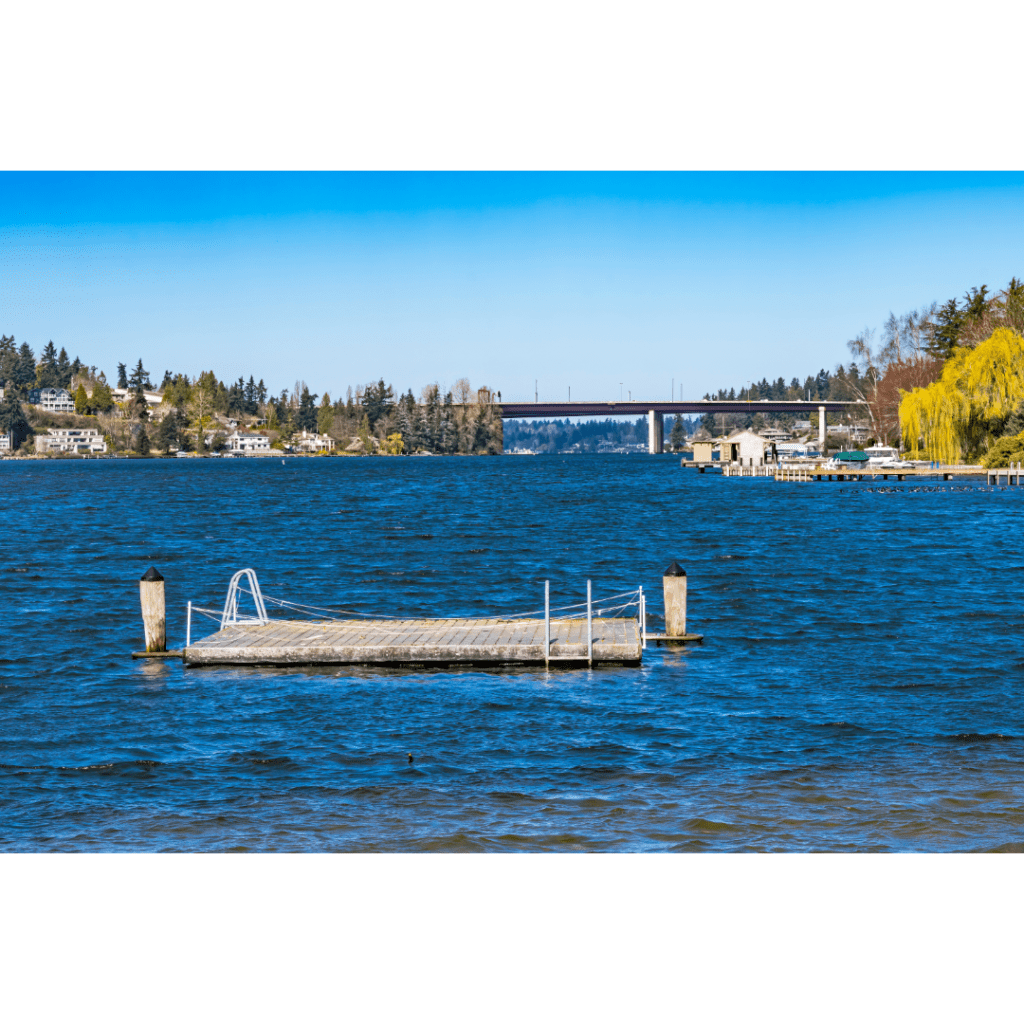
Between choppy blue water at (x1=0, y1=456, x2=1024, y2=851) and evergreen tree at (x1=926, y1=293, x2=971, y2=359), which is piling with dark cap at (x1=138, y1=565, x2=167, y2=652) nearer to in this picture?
choppy blue water at (x1=0, y1=456, x2=1024, y2=851)

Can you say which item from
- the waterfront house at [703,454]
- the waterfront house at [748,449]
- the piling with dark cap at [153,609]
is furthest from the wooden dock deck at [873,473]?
the piling with dark cap at [153,609]

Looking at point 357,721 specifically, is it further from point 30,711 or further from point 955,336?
point 955,336

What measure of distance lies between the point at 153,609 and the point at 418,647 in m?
6.43

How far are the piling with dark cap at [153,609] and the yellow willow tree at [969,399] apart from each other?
7901cm

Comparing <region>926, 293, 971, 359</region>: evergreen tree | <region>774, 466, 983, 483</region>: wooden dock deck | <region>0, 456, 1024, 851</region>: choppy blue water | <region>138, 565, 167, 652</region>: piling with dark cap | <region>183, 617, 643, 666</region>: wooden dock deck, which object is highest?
<region>926, 293, 971, 359</region>: evergreen tree

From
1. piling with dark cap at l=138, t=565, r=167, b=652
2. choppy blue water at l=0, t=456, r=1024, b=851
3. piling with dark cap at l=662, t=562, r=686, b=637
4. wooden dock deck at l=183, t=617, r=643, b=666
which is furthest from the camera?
piling with dark cap at l=662, t=562, r=686, b=637

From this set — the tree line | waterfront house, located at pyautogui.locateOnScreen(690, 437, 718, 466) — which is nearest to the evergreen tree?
the tree line

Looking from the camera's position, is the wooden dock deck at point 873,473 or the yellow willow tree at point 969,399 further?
the wooden dock deck at point 873,473

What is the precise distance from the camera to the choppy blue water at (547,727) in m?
14.8

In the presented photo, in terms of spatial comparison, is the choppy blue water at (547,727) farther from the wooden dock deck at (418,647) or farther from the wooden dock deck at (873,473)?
the wooden dock deck at (873,473)

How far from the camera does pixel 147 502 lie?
340 feet

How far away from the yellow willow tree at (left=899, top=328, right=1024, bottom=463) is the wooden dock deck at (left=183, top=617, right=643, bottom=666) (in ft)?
242

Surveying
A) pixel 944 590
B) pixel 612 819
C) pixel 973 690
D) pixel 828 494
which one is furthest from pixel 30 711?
pixel 828 494

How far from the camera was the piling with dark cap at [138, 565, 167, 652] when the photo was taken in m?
24.9
